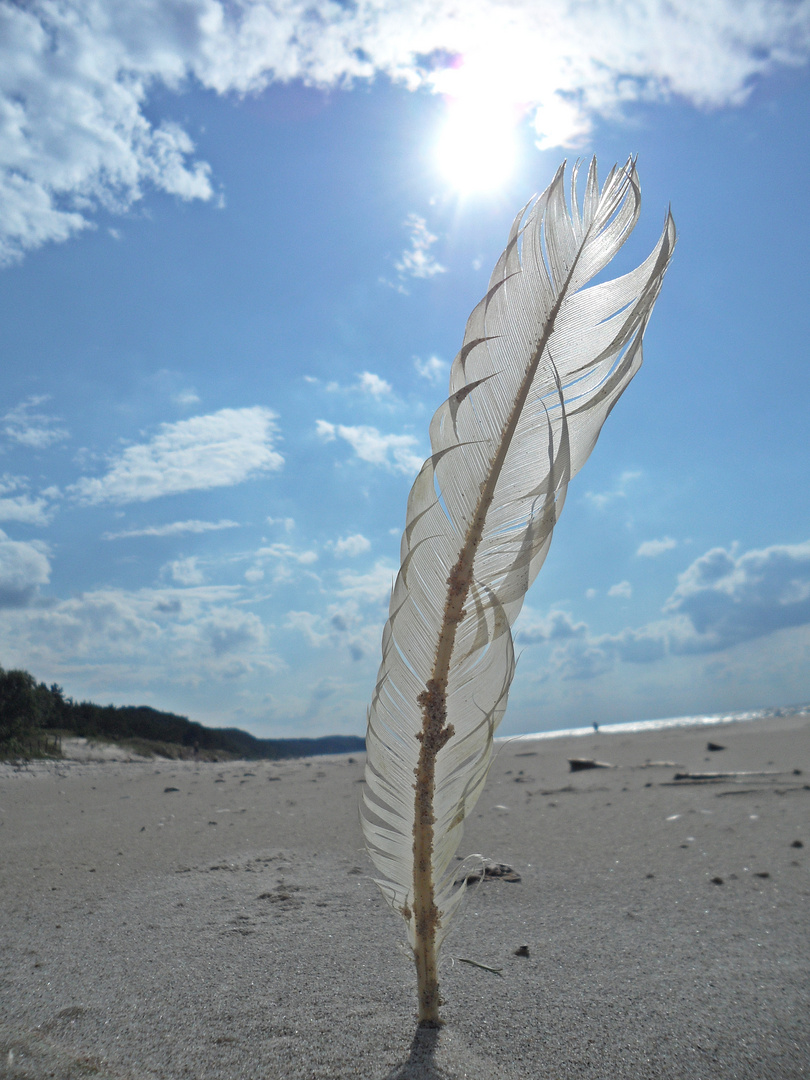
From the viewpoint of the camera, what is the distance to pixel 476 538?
67.2 inches

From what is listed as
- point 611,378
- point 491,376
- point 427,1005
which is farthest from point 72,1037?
point 611,378

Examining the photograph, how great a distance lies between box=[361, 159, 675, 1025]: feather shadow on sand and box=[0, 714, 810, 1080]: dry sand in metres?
0.33

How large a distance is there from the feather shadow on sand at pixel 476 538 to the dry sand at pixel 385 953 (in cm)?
33

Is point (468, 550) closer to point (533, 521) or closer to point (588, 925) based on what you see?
point (533, 521)

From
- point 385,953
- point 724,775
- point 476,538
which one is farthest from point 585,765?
point 476,538

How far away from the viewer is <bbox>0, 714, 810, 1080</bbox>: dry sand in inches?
61.8

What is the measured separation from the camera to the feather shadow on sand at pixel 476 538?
5.60 feet

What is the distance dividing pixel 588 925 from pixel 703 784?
4200 mm

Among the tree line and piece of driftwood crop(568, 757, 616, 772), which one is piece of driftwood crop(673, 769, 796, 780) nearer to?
piece of driftwood crop(568, 757, 616, 772)

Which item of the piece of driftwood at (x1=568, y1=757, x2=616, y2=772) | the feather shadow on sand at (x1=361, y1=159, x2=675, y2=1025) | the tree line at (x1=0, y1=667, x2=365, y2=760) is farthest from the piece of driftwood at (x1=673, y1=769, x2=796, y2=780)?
the tree line at (x1=0, y1=667, x2=365, y2=760)

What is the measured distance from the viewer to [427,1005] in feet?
5.61

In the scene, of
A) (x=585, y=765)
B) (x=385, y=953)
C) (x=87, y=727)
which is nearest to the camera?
(x=385, y=953)

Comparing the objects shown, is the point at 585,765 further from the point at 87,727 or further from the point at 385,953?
the point at 87,727

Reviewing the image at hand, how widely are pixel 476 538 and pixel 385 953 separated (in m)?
1.66
